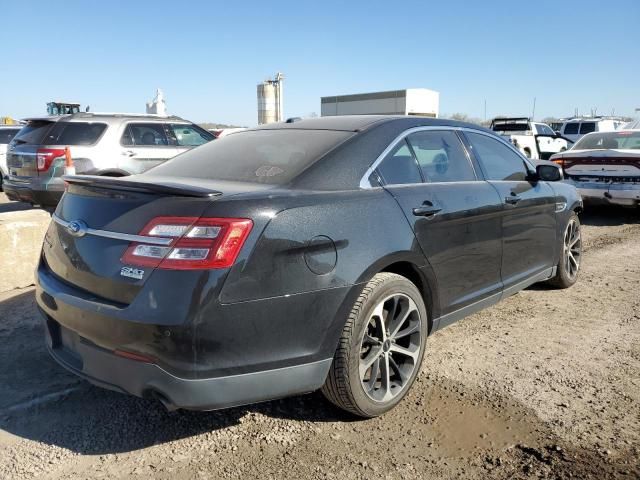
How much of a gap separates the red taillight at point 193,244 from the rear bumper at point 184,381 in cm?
46

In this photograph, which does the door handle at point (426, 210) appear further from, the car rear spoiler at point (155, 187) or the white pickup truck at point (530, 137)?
the white pickup truck at point (530, 137)

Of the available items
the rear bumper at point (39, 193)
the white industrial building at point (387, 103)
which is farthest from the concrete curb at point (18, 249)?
the white industrial building at point (387, 103)

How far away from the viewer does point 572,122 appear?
78.0ft

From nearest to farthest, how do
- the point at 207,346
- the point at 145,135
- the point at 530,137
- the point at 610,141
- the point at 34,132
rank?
the point at 207,346, the point at 34,132, the point at 145,135, the point at 610,141, the point at 530,137

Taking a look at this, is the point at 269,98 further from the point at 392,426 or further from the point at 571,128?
the point at 392,426

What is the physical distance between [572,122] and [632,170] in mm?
17016

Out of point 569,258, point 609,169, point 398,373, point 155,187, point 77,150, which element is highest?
point 155,187

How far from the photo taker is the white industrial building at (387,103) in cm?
3244

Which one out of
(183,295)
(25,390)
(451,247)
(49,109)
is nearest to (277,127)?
(451,247)

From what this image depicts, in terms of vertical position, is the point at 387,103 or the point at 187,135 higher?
the point at 387,103

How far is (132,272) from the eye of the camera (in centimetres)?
237

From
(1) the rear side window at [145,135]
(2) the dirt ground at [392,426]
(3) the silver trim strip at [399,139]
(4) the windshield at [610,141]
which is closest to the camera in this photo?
(2) the dirt ground at [392,426]

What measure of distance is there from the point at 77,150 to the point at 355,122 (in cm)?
618

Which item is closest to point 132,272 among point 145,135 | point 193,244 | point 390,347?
point 193,244
